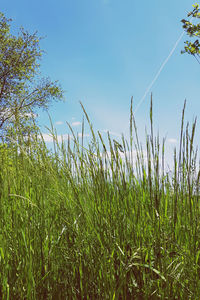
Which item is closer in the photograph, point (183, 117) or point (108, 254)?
point (183, 117)

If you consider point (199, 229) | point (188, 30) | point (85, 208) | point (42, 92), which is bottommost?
point (199, 229)

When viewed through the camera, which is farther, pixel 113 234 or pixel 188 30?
pixel 188 30

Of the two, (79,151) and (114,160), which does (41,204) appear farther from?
(114,160)

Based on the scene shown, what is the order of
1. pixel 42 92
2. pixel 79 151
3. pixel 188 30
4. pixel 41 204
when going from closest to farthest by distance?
pixel 79 151
pixel 41 204
pixel 188 30
pixel 42 92

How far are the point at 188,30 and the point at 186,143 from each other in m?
8.02

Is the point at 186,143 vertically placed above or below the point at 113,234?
above

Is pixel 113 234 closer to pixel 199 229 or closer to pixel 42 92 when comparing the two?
pixel 199 229

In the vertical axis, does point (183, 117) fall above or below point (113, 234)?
above

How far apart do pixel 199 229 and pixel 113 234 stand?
1.75ft

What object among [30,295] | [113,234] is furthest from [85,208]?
[30,295]

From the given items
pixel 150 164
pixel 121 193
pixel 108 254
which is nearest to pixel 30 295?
pixel 108 254

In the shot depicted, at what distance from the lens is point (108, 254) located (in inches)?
63.9

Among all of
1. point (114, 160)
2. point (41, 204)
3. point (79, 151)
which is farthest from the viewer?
point (41, 204)

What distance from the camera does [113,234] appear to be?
1686mm
